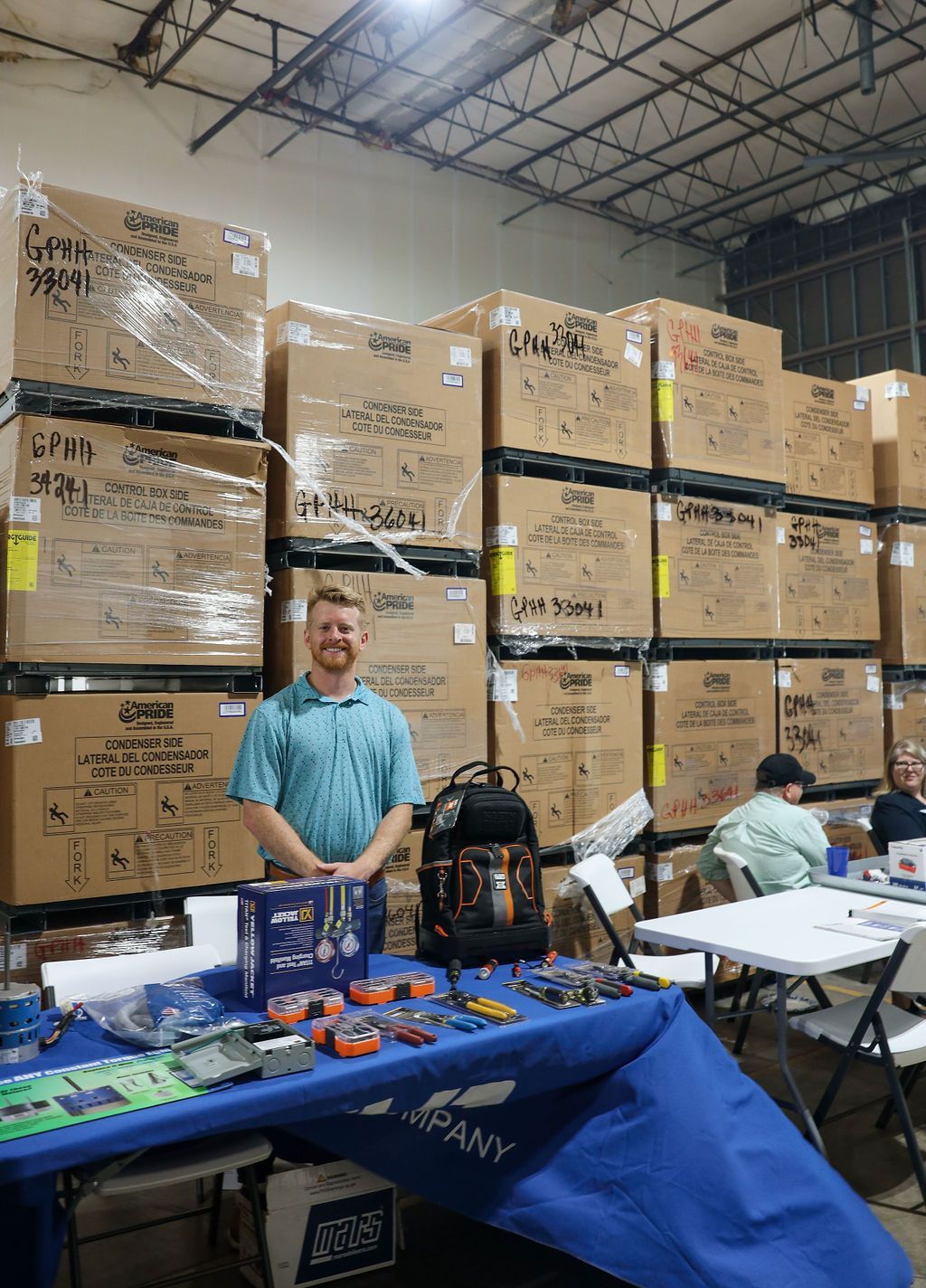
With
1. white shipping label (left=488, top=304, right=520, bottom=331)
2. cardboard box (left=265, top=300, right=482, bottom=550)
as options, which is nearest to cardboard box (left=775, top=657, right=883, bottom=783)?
cardboard box (left=265, top=300, right=482, bottom=550)

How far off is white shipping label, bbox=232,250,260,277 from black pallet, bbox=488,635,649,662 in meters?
1.72

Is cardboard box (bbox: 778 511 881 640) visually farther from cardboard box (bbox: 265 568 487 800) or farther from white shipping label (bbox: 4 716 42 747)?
white shipping label (bbox: 4 716 42 747)

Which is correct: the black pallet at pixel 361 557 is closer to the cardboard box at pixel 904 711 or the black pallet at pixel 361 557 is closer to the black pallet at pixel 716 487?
the black pallet at pixel 716 487

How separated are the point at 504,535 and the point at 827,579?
7.41 feet

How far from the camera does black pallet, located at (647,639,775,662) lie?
5125 mm

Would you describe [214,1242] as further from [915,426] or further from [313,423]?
[915,426]

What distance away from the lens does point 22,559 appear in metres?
3.40

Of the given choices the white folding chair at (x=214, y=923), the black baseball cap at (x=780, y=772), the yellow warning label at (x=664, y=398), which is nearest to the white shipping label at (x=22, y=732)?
the white folding chair at (x=214, y=923)

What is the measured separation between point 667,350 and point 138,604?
2849 millimetres

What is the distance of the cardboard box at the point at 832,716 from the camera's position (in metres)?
5.59

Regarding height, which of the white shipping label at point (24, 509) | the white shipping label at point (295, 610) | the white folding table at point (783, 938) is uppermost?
the white shipping label at point (24, 509)

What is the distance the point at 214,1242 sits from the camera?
2.90 m

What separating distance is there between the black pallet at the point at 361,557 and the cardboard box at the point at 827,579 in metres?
2.02

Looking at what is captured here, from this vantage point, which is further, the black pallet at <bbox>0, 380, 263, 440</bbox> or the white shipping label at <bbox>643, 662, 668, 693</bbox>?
the white shipping label at <bbox>643, 662, 668, 693</bbox>
